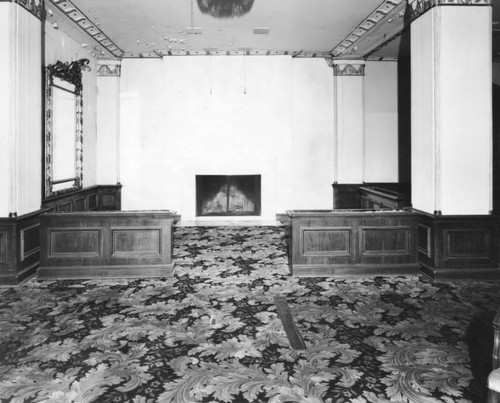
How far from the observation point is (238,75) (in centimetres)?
950

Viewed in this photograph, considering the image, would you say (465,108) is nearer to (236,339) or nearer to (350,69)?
(236,339)

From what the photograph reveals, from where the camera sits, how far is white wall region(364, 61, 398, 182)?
31.8ft

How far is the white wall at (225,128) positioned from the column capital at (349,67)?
0.82 feet

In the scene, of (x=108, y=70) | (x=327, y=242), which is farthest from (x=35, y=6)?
(x=327, y=242)

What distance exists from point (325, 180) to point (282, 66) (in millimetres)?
2605

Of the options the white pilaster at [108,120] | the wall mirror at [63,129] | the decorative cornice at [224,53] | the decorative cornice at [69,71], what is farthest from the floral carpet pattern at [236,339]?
the decorative cornice at [224,53]

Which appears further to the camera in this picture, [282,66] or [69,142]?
[282,66]

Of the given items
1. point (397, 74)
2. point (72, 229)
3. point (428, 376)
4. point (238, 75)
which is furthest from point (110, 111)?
point (428, 376)

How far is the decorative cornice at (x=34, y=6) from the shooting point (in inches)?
201

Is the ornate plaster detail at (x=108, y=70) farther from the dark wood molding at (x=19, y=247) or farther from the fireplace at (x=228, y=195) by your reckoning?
the dark wood molding at (x=19, y=247)

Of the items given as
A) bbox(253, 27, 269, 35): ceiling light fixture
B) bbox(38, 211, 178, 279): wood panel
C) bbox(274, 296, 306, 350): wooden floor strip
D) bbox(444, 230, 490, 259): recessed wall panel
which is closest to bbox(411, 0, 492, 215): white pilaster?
bbox(444, 230, 490, 259): recessed wall panel

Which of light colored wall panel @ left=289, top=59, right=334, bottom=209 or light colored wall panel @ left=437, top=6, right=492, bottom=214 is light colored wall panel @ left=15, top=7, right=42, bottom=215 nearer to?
light colored wall panel @ left=437, top=6, right=492, bottom=214

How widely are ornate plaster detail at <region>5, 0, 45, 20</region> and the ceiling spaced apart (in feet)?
1.35

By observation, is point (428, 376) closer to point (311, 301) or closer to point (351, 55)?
point (311, 301)
